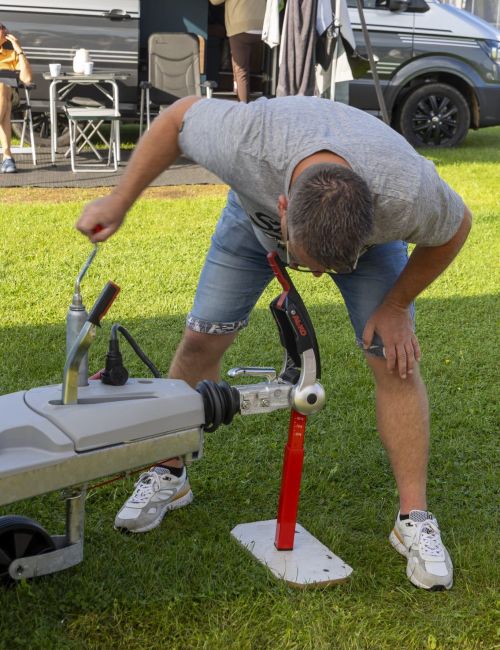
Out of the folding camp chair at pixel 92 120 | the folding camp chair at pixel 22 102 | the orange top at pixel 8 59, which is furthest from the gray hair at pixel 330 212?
the orange top at pixel 8 59

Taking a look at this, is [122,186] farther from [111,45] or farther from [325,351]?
[111,45]

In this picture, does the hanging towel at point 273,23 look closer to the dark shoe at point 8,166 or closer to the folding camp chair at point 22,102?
the folding camp chair at point 22,102

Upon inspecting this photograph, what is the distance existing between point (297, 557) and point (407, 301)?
2.98 ft

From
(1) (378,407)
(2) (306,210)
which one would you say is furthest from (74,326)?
(1) (378,407)

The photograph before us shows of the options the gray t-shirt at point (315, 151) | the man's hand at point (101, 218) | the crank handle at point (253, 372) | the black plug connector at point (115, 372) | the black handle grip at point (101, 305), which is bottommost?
the crank handle at point (253, 372)

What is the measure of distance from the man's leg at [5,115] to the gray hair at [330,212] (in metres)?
6.99

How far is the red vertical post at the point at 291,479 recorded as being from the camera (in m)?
2.34

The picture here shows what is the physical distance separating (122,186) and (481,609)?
1.65 meters

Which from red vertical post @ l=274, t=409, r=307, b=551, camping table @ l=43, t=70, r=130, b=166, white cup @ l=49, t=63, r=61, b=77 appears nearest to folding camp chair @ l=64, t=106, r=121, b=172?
camping table @ l=43, t=70, r=130, b=166

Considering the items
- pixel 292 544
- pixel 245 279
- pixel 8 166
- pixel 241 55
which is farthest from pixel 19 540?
pixel 241 55

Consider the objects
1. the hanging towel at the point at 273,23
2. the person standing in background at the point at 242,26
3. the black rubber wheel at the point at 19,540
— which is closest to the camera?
the black rubber wheel at the point at 19,540

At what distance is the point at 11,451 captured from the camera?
A: 1851mm

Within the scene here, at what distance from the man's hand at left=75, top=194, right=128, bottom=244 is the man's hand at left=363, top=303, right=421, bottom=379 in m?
0.86

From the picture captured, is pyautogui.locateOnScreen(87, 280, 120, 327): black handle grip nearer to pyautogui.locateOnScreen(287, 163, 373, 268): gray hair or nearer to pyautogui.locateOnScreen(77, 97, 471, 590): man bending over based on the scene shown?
pyautogui.locateOnScreen(77, 97, 471, 590): man bending over
